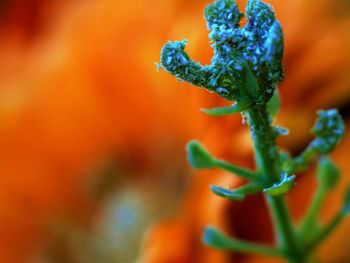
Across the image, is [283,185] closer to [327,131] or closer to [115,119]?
[327,131]

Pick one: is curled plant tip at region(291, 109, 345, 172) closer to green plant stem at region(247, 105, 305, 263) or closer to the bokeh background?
green plant stem at region(247, 105, 305, 263)

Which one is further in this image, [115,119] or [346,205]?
[115,119]

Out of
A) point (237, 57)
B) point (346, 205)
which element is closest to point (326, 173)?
point (346, 205)

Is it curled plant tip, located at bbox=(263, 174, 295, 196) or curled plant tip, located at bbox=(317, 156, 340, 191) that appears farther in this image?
curled plant tip, located at bbox=(317, 156, 340, 191)

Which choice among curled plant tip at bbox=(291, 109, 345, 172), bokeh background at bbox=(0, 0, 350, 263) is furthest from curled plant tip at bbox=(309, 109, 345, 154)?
bokeh background at bbox=(0, 0, 350, 263)

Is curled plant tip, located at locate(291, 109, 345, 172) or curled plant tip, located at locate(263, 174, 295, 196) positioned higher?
curled plant tip, located at locate(291, 109, 345, 172)
